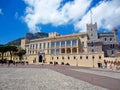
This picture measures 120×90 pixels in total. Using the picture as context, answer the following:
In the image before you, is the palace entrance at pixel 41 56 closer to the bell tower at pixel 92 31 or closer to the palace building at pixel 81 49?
the palace building at pixel 81 49

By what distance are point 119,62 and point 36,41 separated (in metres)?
51.9

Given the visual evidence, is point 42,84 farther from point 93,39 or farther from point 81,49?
point 81,49

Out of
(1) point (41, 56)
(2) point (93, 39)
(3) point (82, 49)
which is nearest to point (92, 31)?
(2) point (93, 39)

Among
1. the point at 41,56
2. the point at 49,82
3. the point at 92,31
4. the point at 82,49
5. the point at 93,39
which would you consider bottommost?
the point at 49,82

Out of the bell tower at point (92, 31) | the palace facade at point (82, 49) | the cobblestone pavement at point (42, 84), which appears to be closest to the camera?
the cobblestone pavement at point (42, 84)

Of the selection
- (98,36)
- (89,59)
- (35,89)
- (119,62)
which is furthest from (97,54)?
(35,89)

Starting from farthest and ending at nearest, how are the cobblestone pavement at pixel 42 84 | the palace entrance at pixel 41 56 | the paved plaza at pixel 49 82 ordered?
the palace entrance at pixel 41 56 → the paved plaza at pixel 49 82 → the cobblestone pavement at pixel 42 84

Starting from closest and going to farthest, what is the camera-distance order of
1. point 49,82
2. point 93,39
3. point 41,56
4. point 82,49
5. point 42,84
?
point 42,84 → point 49,82 → point 93,39 → point 82,49 → point 41,56

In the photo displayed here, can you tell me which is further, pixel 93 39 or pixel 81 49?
pixel 81 49

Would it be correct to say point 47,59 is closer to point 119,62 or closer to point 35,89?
point 119,62

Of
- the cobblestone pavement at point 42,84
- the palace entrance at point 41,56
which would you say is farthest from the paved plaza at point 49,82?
the palace entrance at point 41,56

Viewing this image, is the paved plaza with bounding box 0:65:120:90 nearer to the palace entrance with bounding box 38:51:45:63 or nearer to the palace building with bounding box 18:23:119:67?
the palace building with bounding box 18:23:119:67

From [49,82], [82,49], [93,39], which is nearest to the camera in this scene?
[49,82]

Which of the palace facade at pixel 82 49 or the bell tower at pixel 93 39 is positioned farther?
the bell tower at pixel 93 39
